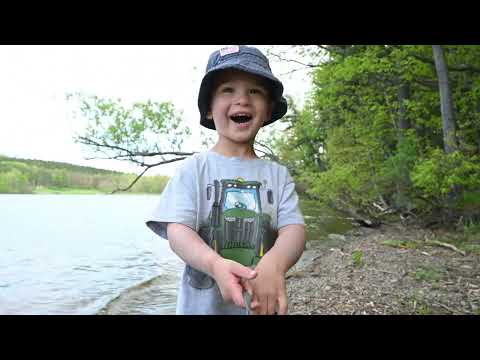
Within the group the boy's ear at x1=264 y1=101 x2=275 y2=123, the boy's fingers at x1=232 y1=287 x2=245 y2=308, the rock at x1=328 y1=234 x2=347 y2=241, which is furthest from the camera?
the rock at x1=328 y1=234 x2=347 y2=241

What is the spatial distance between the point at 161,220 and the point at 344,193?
36.4 feet

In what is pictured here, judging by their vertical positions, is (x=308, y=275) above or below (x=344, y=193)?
below

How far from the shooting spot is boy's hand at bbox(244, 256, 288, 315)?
2.74 feet

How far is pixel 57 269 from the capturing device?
954cm

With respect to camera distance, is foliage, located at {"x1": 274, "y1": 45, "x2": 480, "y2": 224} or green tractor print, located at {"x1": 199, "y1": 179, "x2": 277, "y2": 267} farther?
foliage, located at {"x1": 274, "y1": 45, "x2": 480, "y2": 224}

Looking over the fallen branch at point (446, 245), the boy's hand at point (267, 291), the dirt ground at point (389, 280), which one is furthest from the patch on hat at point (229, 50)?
the fallen branch at point (446, 245)

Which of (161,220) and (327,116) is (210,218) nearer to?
(161,220)

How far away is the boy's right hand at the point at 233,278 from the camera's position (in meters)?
0.79

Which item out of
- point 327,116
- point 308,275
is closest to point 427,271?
point 308,275

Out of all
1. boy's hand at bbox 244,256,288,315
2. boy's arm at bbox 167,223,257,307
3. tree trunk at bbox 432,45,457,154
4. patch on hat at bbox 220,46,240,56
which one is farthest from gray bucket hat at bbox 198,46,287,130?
tree trunk at bbox 432,45,457,154

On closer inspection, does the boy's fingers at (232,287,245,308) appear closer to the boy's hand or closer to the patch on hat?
the boy's hand

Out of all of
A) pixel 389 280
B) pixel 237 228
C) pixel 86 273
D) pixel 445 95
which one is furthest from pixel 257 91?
pixel 86 273

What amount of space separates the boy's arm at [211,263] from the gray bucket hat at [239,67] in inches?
18.6
